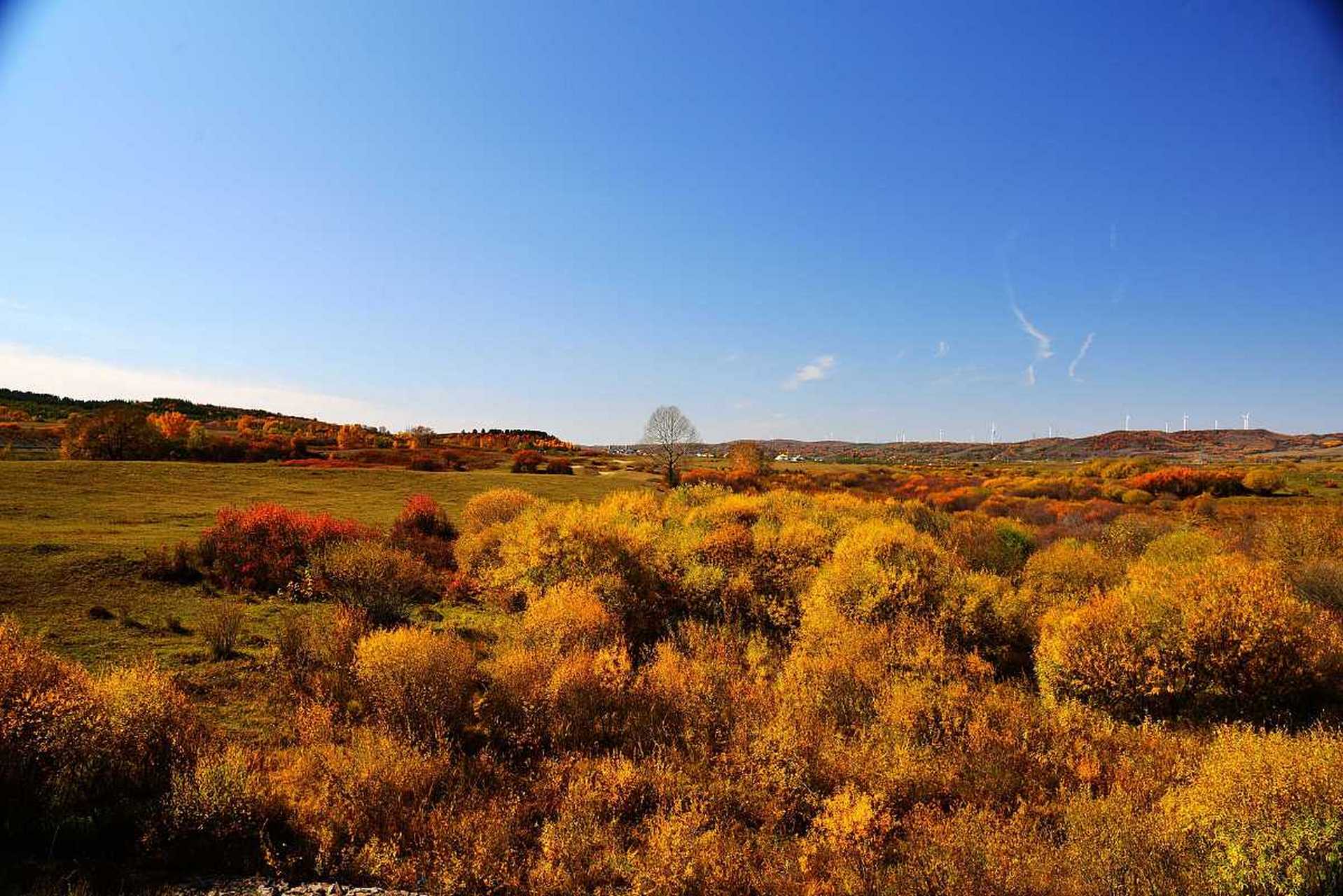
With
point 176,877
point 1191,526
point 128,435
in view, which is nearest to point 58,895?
point 176,877

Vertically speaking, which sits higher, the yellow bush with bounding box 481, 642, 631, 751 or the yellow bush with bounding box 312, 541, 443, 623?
the yellow bush with bounding box 312, 541, 443, 623

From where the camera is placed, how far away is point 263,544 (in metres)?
16.4

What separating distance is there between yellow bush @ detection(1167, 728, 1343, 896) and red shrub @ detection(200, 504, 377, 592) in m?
18.2

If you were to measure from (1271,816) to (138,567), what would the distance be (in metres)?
21.1

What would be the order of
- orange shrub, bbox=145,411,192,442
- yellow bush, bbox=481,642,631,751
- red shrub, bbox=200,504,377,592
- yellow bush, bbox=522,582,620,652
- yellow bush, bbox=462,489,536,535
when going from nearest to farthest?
1. yellow bush, bbox=481,642,631,751
2. yellow bush, bbox=522,582,620,652
3. red shrub, bbox=200,504,377,592
4. yellow bush, bbox=462,489,536,535
5. orange shrub, bbox=145,411,192,442

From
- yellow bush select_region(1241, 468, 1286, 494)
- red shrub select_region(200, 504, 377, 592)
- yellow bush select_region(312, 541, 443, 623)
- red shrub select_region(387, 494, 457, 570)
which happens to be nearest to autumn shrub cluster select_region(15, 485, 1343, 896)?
yellow bush select_region(312, 541, 443, 623)

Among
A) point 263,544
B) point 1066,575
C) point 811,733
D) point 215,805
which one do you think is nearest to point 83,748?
point 215,805

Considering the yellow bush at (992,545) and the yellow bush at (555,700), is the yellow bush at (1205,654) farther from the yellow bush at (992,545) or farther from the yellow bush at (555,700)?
the yellow bush at (555,700)

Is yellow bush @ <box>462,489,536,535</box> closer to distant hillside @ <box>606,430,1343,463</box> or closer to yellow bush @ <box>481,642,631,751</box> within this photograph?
yellow bush @ <box>481,642,631,751</box>

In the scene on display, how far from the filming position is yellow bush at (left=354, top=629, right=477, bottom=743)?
8.86 meters

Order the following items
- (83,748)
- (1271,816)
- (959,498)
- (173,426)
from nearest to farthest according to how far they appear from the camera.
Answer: (1271,816)
(83,748)
(959,498)
(173,426)

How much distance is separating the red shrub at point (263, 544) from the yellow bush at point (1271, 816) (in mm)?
18176

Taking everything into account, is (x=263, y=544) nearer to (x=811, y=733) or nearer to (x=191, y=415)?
(x=811, y=733)

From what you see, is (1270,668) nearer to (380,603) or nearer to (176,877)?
(176,877)
